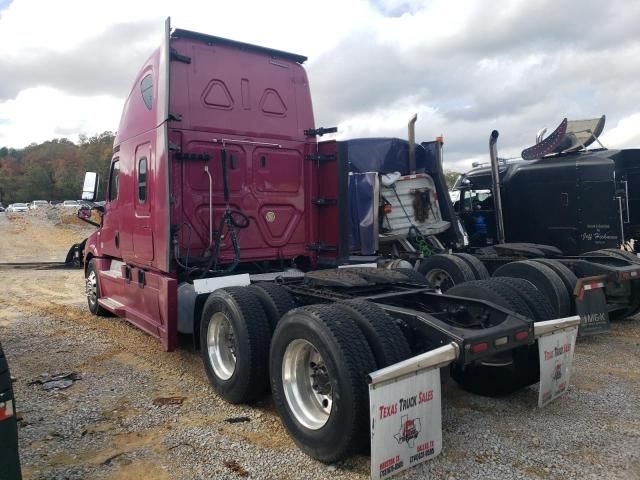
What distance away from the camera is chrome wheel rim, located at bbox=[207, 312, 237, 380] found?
457 centimetres

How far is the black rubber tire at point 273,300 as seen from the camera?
14.0 feet

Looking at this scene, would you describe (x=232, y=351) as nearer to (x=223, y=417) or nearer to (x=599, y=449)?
(x=223, y=417)

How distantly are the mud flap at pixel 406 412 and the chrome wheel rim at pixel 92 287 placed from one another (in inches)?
236

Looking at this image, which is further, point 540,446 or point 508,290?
point 508,290

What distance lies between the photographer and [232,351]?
15.0 ft

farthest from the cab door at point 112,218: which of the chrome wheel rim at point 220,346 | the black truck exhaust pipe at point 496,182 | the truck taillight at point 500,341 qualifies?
the black truck exhaust pipe at point 496,182

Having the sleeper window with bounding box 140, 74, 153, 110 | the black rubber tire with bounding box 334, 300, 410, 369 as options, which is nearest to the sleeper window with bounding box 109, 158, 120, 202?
the sleeper window with bounding box 140, 74, 153, 110

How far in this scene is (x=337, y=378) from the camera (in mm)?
3119

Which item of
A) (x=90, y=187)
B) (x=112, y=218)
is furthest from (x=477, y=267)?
(x=90, y=187)

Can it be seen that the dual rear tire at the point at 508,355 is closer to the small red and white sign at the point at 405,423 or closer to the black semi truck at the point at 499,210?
the small red and white sign at the point at 405,423

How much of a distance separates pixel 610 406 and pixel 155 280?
4.29m

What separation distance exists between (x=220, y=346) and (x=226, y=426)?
875 millimetres

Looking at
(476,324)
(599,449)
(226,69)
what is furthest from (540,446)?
(226,69)

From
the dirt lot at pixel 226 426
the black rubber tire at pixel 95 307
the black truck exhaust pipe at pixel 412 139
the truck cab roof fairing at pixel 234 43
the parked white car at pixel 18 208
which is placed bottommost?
the dirt lot at pixel 226 426
